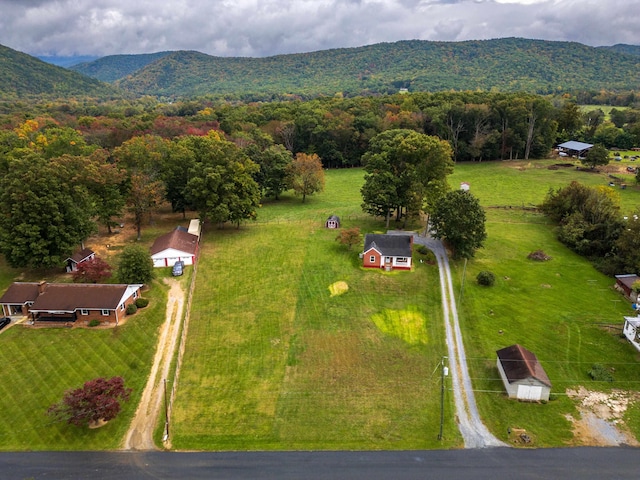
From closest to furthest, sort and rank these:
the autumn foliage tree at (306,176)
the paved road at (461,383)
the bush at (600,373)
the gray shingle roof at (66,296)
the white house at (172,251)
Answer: the paved road at (461,383)
the bush at (600,373)
the gray shingle roof at (66,296)
the white house at (172,251)
the autumn foliage tree at (306,176)

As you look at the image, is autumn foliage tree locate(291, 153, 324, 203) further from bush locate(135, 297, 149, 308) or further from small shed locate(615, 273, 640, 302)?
small shed locate(615, 273, 640, 302)

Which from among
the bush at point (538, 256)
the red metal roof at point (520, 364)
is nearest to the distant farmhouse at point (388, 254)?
the bush at point (538, 256)

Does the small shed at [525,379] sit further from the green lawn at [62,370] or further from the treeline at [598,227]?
the green lawn at [62,370]

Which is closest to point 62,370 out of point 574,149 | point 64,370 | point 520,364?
point 64,370

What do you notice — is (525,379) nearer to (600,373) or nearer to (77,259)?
(600,373)

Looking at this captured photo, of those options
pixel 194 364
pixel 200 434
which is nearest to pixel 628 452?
pixel 200 434

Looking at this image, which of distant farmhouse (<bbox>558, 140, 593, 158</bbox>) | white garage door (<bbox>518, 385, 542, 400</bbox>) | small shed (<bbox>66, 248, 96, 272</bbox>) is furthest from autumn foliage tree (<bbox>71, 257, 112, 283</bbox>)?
distant farmhouse (<bbox>558, 140, 593, 158</bbox>)

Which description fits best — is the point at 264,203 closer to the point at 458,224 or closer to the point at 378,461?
the point at 458,224
